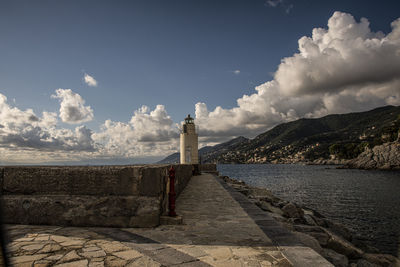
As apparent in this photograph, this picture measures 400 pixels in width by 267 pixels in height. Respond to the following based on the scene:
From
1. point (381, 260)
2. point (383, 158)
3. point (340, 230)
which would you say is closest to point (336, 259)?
point (381, 260)

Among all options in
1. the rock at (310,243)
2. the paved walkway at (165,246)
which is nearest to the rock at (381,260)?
the rock at (310,243)

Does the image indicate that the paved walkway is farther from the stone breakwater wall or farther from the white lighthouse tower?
the white lighthouse tower

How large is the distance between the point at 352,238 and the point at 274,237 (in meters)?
6.60

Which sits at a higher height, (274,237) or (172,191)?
(172,191)

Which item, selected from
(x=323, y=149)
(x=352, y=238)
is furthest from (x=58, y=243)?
(x=323, y=149)

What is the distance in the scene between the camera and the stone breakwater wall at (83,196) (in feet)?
12.8

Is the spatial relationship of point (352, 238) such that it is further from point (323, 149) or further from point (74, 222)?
point (323, 149)

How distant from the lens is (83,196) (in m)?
4.02

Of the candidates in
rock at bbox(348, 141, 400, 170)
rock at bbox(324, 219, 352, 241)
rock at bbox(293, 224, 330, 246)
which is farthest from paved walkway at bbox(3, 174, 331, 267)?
rock at bbox(348, 141, 400, 170)

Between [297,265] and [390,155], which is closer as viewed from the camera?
[297,265]

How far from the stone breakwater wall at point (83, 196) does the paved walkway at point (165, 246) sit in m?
0.21

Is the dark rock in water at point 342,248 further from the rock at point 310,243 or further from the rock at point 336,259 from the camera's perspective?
the rock at point 310,243

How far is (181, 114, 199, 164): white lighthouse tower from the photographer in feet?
65.3

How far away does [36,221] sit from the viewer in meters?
3.92
